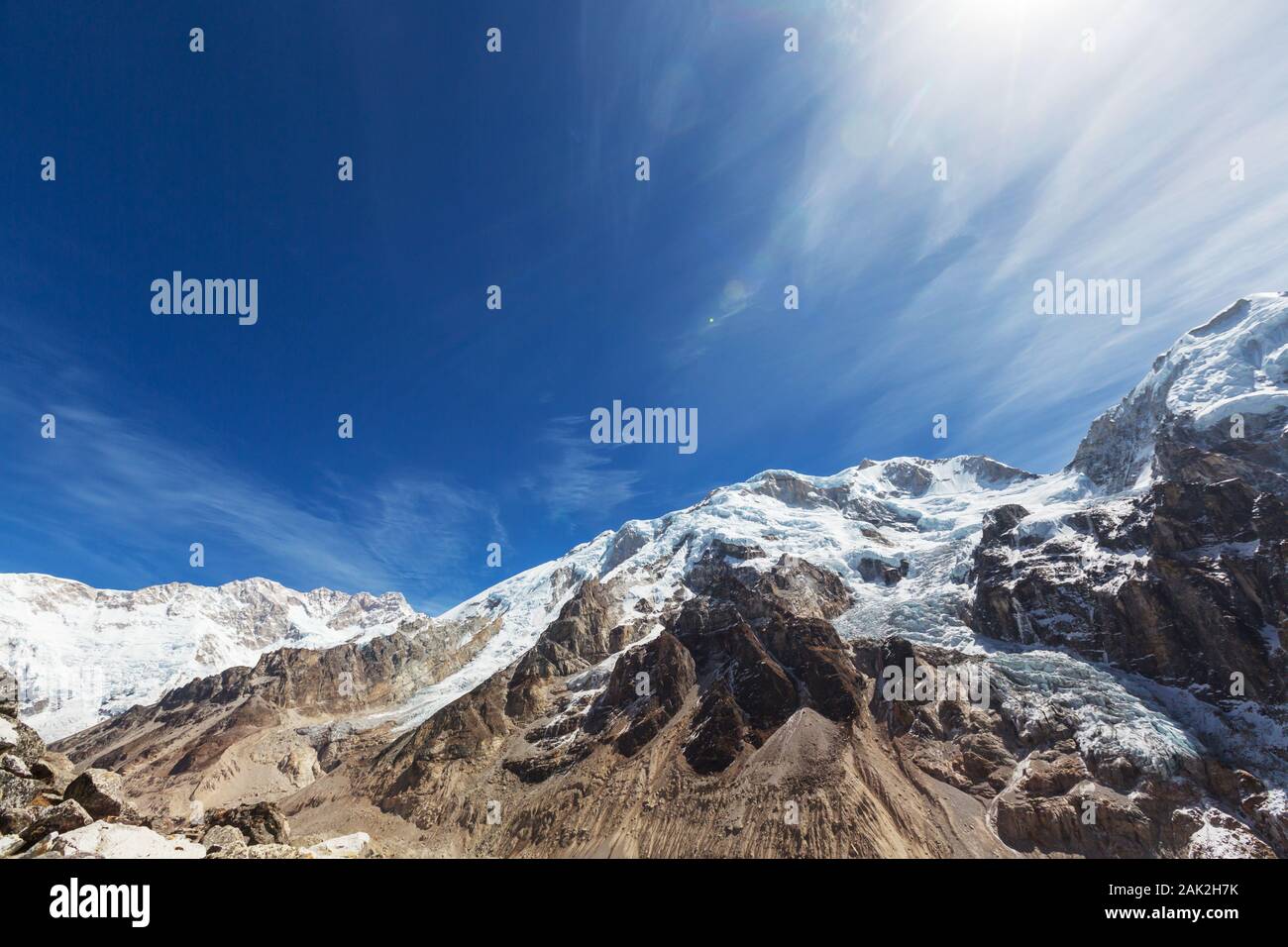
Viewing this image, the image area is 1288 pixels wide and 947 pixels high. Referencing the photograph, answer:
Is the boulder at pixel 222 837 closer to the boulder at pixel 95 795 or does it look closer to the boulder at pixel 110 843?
the boulder at pixel 95 795

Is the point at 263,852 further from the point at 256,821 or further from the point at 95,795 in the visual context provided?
the point at 256,821

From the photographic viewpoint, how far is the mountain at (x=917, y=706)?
6606 centimetres

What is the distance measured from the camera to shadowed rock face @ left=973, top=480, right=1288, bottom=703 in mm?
71625

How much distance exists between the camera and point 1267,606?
71.8 meters

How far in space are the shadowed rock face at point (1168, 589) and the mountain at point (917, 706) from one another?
33cm

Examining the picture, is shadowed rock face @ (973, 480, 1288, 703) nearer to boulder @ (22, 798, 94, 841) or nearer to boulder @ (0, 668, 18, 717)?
boulder @ (22, 798, 94, 841)

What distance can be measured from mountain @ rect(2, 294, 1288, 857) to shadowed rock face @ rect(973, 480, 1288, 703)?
0.33 meters

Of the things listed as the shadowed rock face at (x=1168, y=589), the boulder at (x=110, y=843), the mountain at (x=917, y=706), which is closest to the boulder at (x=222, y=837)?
the boulder at (x=110, y=843)

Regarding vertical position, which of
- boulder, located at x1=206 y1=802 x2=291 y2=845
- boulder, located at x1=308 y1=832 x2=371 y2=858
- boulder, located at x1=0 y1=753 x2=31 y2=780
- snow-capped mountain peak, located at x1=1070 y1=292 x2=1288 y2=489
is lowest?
boulder, located at x1=206 y1=802 x2=291 y2=845

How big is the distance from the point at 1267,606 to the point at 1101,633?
59.5 feet

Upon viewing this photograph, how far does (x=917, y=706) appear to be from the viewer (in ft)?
280

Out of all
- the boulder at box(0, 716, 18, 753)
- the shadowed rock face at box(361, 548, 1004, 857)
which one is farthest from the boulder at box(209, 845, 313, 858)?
the shadowed rock face at box(361, 548, 1004, 857)
